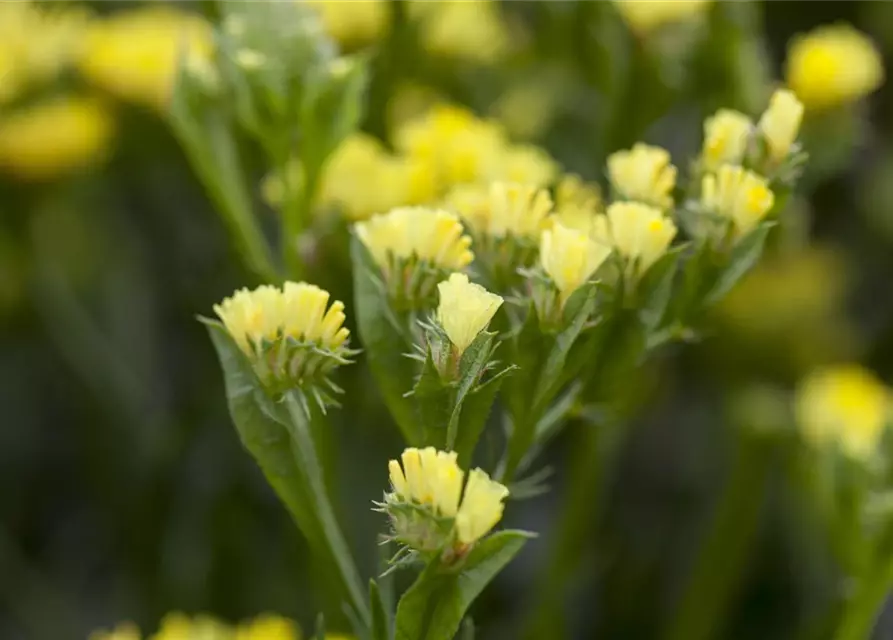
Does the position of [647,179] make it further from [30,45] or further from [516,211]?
[30,45]

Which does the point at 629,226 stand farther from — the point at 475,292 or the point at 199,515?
the point at 199,515

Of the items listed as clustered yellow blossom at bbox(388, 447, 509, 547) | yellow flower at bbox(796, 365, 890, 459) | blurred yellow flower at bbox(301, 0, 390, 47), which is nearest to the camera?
clustered yellow blossom at bbox(388, 447, 509, 547)

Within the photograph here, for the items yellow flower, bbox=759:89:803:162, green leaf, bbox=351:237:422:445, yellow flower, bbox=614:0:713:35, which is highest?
yellow flower, bbox=614:0:713:35

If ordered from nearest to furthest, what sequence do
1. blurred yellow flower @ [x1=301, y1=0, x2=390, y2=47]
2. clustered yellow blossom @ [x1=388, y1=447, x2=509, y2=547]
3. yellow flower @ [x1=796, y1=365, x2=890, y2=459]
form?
clustered yellow blossom @ [x1=388, y1=447, x2=509, y2=547] → yellow flower @ [x1=796, y1=365, x2=890, y2=459] → blurred yellow flower @ [x1=301, y1=0, x2=390, y2=47]

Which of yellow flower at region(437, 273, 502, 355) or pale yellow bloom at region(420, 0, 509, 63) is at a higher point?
pale yellow bloom at region(420, 0, 509, 63)

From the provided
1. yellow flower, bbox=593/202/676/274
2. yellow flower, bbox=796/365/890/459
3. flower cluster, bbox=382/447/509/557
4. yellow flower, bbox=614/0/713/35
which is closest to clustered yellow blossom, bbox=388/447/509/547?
flower cluster, bbox=382/447/509/557

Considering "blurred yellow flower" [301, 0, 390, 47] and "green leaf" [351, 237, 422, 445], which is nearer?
"green leaf" [351, 237, 422, 445]

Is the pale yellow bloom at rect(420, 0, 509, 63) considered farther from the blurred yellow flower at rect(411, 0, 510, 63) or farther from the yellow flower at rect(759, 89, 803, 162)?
the yellow flower at rect(759, 89, 803, 162)
